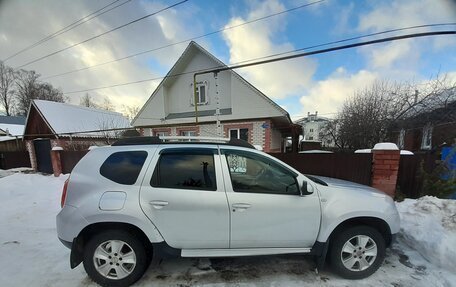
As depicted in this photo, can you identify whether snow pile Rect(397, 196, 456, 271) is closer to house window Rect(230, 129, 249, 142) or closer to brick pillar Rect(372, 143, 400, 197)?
brick pillar Rect(372, 143, 400, 197)

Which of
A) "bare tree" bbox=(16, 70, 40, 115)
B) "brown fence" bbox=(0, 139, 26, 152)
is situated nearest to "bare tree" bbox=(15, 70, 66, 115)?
"bare tree" bbox=(16, 70, 40, 115)

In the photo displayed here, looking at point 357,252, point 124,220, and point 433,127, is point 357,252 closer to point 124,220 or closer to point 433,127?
point 124,220

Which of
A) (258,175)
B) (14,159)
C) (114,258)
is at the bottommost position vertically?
(14,159)

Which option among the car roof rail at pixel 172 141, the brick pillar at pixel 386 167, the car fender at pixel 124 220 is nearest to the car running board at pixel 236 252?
the car fender at pixel 124 220

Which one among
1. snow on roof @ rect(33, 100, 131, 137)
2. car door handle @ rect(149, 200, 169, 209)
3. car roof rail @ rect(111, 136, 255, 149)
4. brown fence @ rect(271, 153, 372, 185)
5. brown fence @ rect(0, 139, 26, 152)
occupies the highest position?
snow on roof @ rect(33, 100, 131, 137)

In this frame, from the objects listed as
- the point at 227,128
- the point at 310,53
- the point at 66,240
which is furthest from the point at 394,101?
the point at 66,240

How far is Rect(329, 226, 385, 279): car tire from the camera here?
251 cm

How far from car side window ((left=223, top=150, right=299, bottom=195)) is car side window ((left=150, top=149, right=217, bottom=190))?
26 centimetres

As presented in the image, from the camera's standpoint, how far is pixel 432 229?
3119mm

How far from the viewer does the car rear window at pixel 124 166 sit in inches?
94.4

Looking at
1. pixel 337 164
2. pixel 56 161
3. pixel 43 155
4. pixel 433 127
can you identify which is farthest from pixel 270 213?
pixel 43 155

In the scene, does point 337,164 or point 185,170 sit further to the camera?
point 337,164

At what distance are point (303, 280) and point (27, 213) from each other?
6422 mm

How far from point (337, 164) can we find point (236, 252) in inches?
175
